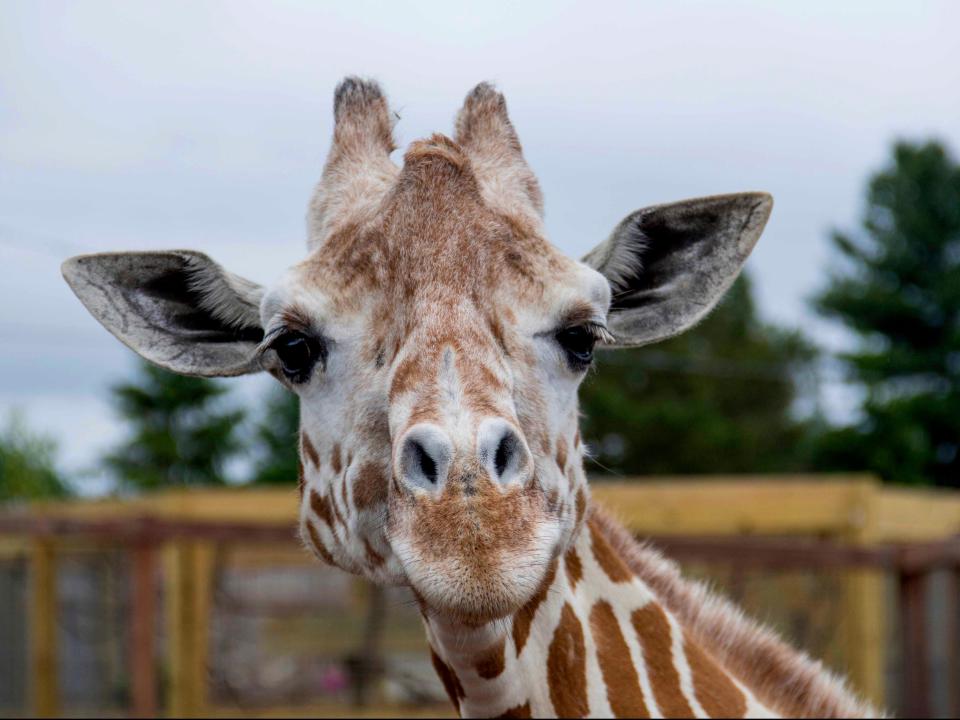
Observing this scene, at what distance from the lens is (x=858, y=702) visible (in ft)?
13.5

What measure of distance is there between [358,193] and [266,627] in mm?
9121

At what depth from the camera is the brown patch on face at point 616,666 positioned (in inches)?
135

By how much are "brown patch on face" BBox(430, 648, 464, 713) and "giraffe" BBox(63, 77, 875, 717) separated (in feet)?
0.04

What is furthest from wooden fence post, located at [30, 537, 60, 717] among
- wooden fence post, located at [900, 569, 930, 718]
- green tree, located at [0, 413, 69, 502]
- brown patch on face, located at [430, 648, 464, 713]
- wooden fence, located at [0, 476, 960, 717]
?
green tree, located at [0, 413, 69, 502]

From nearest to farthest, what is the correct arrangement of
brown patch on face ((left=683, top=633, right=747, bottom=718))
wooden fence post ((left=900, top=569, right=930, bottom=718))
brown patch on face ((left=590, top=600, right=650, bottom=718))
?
brown patch on face ((left=590, top=600, right=650, bottom=718)) → brown patch on face ((left=683, top=633, right=747, bottom=718)) → wooden fence post ((left=900, top=569, right=930, bottom=718))

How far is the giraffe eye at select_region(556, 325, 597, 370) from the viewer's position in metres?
3.07

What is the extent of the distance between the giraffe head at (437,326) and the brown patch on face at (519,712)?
0.46m

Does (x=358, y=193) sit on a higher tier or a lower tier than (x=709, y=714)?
higher

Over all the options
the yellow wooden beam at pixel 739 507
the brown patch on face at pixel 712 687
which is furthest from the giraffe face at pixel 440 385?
the yellow wooden beam at pixel 739 507

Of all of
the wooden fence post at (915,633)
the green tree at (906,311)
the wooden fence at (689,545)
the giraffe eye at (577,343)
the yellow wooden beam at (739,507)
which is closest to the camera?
the giraffe eye at (577,343)

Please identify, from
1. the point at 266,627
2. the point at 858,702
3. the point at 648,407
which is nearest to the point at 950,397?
the point at 648,407

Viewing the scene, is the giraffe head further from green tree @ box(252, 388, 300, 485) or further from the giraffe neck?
green tree @ box(252, 388, 300, 485)

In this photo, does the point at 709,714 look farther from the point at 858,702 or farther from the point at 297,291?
the point at 297,291

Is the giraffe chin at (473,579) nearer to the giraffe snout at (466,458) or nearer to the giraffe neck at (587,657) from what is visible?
the giraffe snout at (466,458)
